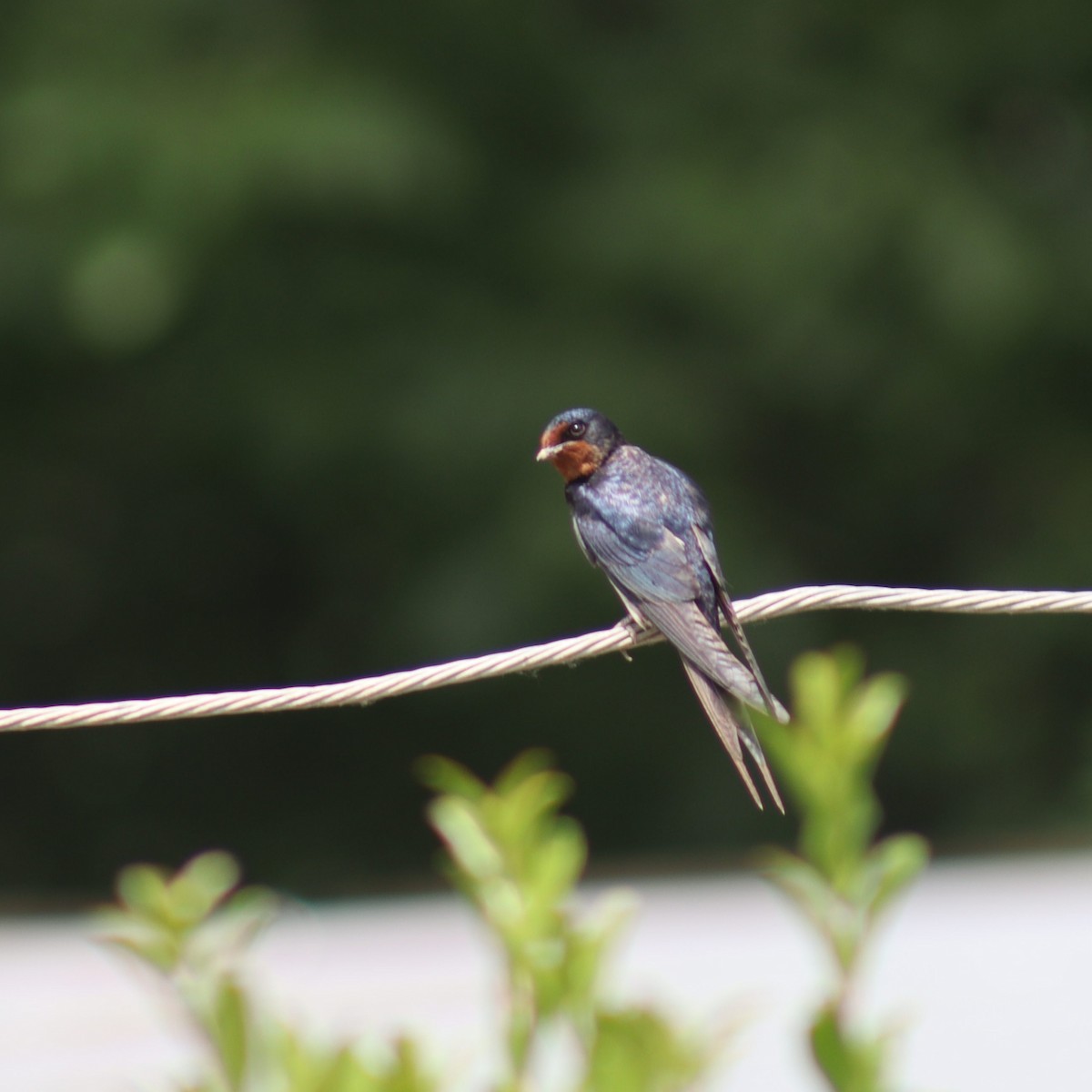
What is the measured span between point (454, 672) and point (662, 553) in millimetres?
1371

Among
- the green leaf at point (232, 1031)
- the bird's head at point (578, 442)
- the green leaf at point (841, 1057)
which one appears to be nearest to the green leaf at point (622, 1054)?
the green leaf at point (841, 1057)

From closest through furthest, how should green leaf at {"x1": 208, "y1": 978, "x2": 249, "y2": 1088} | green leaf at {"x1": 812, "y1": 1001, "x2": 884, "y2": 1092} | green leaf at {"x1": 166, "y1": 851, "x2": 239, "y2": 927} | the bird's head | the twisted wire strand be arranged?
1. green leaf at {"x1": 812, "y1": 1001, "x2": 884, "y2": 1092}
2. green leaf at {"x1": 208, "y1": 978, "x2": 249, "y2": 1088}
3. green leaf at {"x1": 166, "y1": 851, "x2": 239, "y2": 927}
4. the twisted wire strand
5. the bird's head

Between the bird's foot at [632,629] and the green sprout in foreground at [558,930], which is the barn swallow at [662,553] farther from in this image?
the green sprout in foreground at [558,930]

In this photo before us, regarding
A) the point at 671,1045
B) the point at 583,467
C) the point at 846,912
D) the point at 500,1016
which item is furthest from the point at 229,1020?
the point at 583,467

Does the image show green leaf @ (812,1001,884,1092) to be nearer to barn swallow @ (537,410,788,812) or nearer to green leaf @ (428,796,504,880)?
green leaf @ (428,796,504,880)

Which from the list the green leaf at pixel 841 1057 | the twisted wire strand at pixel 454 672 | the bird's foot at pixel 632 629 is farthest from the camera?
the bird's foot at pixel 632 629

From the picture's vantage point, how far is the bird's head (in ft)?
13.4

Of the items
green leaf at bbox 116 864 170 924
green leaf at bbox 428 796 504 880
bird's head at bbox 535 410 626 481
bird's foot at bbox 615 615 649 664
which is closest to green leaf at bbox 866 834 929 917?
green leaf at bbox 428 796 504 880

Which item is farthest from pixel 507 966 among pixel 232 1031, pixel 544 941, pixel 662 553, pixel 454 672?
pixel 662 553

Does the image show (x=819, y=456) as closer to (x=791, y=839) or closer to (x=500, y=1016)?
(x=791, y=839)

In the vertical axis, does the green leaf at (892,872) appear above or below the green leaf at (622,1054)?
above

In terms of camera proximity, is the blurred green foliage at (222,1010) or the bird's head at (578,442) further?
the bird's head at (578,442)

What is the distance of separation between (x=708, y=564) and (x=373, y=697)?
57.7 inches

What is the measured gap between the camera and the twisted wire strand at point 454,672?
2.24 metres
